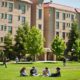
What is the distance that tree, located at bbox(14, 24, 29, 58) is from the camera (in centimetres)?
7762

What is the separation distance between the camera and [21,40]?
78.4 meters

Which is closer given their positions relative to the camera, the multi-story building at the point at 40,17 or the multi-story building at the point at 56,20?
the multi-story building at the point at 40,17

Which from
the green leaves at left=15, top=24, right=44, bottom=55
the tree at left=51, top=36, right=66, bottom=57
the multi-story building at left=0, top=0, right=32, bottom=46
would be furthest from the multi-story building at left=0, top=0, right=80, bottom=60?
the tree at left=51, top=36, right=66, bottom=57

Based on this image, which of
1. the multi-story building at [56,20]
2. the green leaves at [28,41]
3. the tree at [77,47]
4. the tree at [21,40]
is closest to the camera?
the green leaves at [28,41]

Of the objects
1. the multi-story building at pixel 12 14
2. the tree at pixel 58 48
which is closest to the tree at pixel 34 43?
the tree at pixel 58 48

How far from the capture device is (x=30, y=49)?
73375mm

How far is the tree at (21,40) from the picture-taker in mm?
77625

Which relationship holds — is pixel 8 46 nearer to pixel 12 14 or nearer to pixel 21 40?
pixel 21 40

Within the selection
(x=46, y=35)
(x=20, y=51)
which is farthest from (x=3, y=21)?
(x=46, y=35)

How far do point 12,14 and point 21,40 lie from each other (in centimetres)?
1185

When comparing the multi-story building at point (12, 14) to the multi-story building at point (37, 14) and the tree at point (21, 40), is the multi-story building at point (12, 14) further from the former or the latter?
the tree at point (21, 40)

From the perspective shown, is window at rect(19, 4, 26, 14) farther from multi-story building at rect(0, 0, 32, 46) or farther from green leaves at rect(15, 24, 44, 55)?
green leaves at rect(15, 24, 44, 55)

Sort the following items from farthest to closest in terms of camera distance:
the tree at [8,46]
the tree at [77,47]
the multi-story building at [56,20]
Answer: the multi-story building at [56,20]
the tree at [77,47]
the tree at [8,46]

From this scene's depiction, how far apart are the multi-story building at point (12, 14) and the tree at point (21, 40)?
5878 millimetres
